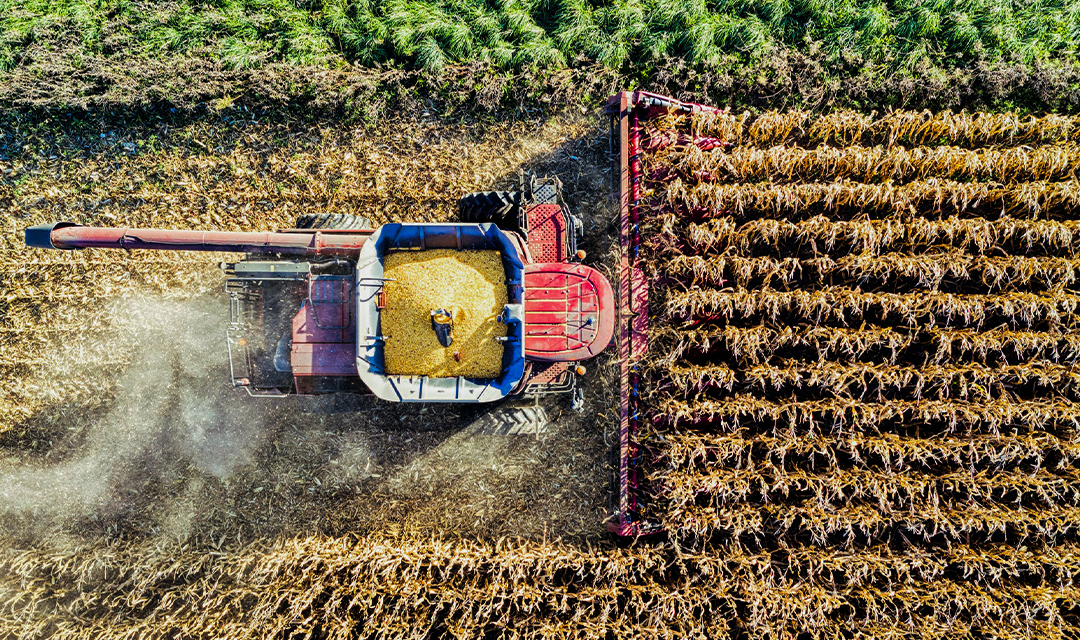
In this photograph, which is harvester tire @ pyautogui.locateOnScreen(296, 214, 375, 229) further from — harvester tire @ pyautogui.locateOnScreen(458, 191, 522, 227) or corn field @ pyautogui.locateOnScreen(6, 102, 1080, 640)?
harvester tire @ pyautogui.locateOnScreen(458, 191, 522, 227)

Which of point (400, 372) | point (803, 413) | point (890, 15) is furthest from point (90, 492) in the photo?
point (890, 15)

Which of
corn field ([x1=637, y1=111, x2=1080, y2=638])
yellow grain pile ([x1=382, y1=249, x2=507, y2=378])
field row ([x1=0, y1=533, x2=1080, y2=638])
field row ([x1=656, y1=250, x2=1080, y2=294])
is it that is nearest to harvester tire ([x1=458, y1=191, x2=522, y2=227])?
yellow grain pile ([x1=382, y1=249, x2=507, y2=378])

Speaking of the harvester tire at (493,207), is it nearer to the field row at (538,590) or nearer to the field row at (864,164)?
the field row at (864,164)

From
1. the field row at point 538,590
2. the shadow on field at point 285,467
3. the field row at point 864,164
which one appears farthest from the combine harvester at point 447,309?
the shadow on field at point 285,467

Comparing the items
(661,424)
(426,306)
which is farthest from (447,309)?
(661,424)

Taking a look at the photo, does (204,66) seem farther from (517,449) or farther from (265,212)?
(517,449)

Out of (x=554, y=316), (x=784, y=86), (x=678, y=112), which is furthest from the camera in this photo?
(x=784, y=86)

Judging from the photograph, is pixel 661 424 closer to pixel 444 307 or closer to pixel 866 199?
pixel 444 307
